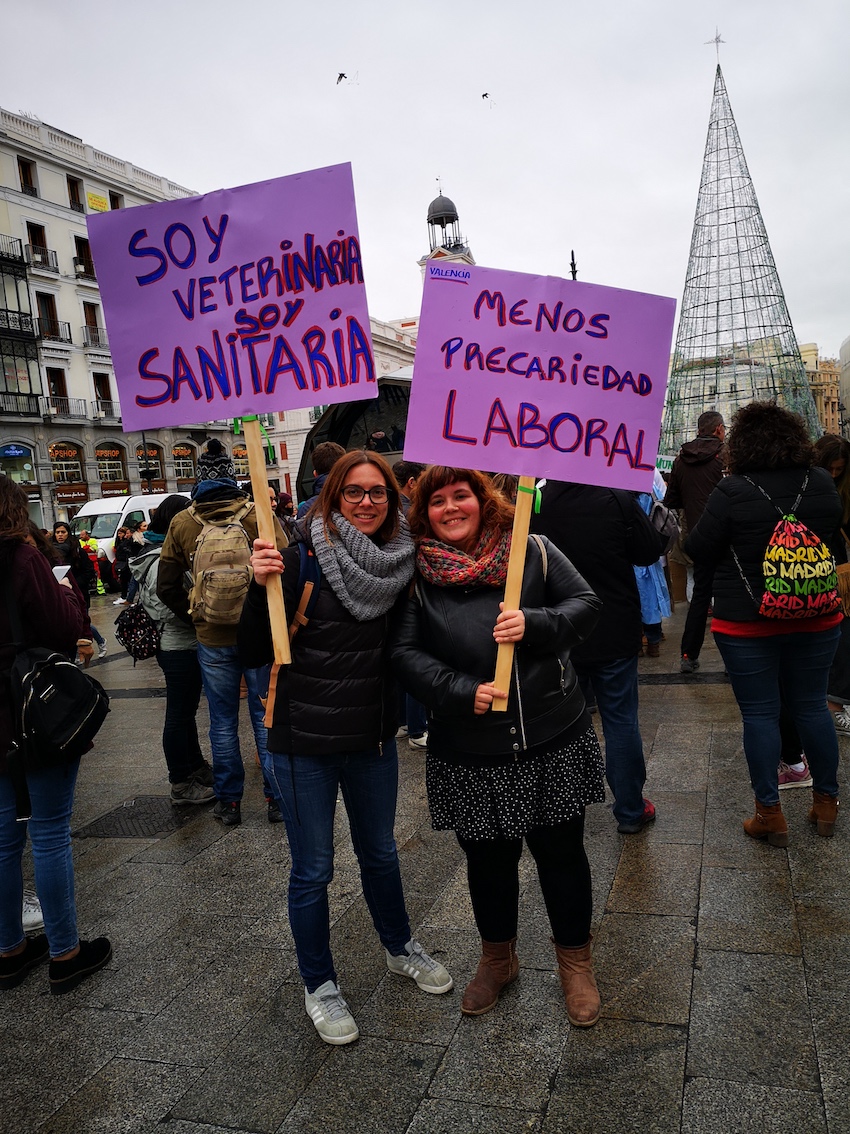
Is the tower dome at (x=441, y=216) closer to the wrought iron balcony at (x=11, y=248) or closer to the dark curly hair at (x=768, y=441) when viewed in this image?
the wrought iron balcony at (x=11, y=248)

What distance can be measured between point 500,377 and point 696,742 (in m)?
3.37

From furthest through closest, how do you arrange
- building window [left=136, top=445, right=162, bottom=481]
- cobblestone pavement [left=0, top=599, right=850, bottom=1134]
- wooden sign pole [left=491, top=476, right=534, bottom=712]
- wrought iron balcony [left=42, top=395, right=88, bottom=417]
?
building window [left=136, top=445, right=162, bottom=481], wrought iron balcony [left=42, top=395, right=88, bottom=417], wooden sign pole [left=491, top=476, right=534, bottom=712], cobblestone pavement [left=0, top=599, right=850, bottom=1134]

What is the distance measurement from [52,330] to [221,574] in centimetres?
4122

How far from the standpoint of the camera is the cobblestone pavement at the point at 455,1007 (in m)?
2.23

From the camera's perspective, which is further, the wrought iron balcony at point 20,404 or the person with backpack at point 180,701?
the wrought iron balcony at point 20,404

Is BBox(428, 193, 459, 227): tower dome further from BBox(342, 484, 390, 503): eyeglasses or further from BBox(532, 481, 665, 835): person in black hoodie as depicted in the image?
BBox(342, 484, 390, 503): eyeglasses

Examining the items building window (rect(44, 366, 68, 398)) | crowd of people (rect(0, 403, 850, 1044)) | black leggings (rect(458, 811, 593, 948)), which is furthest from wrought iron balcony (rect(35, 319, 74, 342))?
black leggings (rect(458, 811, 593, 948))

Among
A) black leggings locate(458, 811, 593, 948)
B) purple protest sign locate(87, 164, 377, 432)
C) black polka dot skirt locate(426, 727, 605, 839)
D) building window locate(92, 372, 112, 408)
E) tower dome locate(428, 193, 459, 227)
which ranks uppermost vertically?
tower dome locate(428, 193, 459, 227)

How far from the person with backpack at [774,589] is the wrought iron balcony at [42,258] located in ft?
139

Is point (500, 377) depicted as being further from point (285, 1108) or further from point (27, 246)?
point (27, 246)

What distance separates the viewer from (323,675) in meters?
2.61

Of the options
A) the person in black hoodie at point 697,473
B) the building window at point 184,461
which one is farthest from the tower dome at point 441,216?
the person in black hoodie at point 697,473

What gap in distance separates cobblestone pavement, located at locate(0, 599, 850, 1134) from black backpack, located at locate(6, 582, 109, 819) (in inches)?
33.9

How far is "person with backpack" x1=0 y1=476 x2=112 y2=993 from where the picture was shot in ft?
9.75
